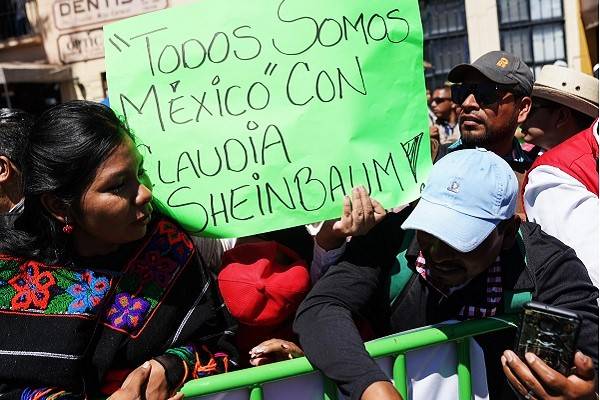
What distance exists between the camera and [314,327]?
173cm

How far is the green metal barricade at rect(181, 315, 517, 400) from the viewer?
166cm

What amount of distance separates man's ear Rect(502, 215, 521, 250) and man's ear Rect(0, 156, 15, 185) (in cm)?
156

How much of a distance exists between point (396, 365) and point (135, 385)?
69 cm

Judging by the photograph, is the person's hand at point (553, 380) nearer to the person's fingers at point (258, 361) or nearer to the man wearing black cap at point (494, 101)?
the person's fingers at point (258, 361)

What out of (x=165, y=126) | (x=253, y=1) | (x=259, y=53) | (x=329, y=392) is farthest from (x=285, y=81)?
(x=329, y=392)

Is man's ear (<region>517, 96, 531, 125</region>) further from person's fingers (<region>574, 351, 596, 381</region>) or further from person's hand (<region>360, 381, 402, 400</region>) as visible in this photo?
person's hand (<region>360, 381, 402, 400</region>)

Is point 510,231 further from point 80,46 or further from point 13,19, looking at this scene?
point 13,19

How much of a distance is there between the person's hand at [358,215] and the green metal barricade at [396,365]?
1.01 ft

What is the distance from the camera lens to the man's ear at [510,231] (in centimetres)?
177

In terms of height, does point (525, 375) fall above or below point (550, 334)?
below

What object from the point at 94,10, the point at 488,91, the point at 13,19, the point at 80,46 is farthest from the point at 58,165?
the point at 13,19

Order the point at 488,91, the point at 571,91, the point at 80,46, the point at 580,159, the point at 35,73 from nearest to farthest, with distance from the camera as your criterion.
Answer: the point at 580,159 → the point at 488,91 → the point at 571,91 → the point at 35,73 → the point at 80,46

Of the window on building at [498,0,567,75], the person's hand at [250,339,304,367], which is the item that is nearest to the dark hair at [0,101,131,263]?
the person's hand at [250,339,304,367]

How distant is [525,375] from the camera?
1567 millimetres
